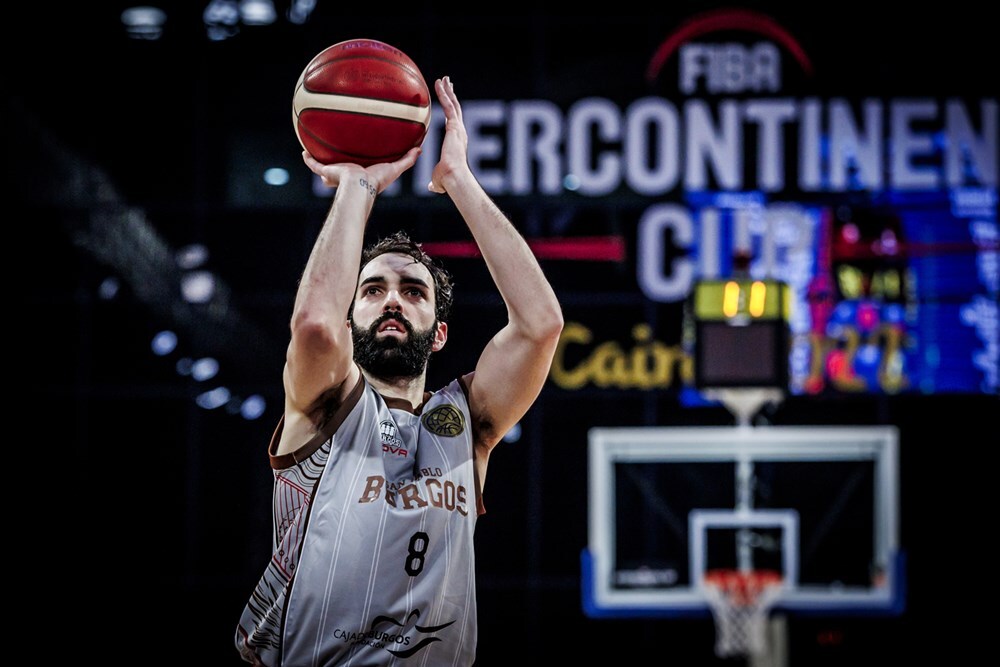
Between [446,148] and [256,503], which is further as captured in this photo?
[256,503]

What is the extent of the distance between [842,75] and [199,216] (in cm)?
526

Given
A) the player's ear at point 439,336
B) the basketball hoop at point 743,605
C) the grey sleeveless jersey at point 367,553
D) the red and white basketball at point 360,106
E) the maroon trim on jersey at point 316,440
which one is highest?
the red and white basketball at point 360,106

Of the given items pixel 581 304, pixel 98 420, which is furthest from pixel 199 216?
pixel 581 304

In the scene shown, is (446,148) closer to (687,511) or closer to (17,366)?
(687,511)

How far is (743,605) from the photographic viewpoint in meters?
8.55

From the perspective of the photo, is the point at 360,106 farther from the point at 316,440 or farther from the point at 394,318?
the point at 316,440

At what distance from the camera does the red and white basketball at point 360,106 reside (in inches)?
118

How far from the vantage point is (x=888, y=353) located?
29.4ft

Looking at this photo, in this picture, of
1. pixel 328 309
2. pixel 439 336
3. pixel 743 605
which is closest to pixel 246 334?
pixel 743 605

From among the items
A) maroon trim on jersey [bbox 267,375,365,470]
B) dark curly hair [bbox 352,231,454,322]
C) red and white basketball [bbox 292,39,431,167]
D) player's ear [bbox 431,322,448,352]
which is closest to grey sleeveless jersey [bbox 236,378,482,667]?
maroon trim on jersey [bbox 267,375,365,470]

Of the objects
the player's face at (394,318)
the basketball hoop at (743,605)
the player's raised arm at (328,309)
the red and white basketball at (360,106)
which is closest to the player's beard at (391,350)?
the player's face at (394,318)

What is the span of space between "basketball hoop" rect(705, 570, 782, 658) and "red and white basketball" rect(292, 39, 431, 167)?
620 centimetres

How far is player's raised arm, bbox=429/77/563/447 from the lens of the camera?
2.88 meters

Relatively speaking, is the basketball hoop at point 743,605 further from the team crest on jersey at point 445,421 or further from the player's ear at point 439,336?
the team crest on jersey at point 445,421
